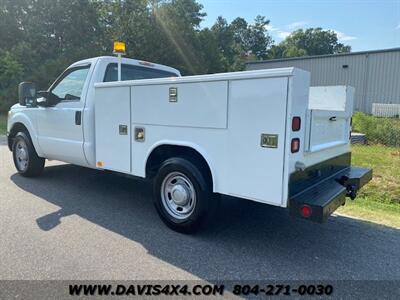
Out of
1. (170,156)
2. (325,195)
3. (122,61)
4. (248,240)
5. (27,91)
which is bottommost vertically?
(248,240)

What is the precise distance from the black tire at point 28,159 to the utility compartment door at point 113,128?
6.81ft

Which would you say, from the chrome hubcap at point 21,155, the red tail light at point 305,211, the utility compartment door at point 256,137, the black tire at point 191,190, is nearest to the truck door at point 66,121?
the chrome hubcap at point 21,155

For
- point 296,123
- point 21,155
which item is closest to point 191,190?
point 296,123

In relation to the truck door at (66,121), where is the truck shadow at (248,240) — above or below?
below

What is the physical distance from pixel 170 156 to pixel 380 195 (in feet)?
12.6

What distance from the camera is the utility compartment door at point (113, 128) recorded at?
4648 mm

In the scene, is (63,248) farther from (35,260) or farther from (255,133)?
(255,133)

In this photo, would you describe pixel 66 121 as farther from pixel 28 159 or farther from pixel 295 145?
pixel 295 145

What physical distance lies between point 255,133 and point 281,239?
4.92 feet

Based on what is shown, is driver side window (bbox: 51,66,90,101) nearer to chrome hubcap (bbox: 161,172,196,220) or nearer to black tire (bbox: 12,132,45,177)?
black tire (bbox: 12,132,45,177)

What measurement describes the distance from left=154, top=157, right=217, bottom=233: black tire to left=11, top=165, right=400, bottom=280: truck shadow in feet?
0.51

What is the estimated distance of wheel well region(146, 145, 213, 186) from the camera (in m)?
4.07

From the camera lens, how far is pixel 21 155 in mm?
6762

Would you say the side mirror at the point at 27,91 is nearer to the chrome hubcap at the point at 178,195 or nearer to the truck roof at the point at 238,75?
the truck roof at the point at 238,75
